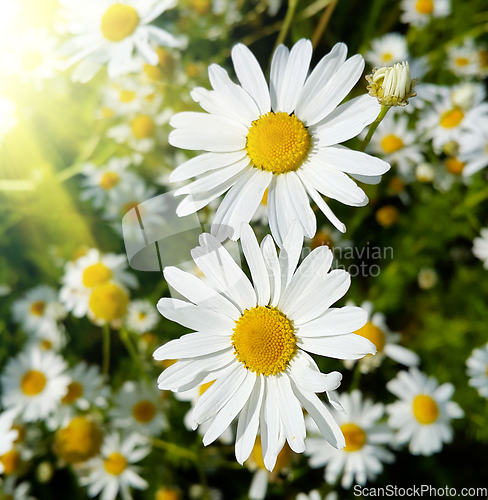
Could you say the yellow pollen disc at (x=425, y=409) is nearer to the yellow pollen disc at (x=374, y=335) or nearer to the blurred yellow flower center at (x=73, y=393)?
the yellow pollen disc at (x=374, y=335)

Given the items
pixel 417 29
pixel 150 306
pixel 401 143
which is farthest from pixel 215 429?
Result: pixel 417 29

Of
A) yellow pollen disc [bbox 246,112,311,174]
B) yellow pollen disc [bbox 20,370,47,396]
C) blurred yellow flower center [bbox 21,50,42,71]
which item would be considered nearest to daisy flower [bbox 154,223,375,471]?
yellow pollen disc [bbox 246,112,311,174]

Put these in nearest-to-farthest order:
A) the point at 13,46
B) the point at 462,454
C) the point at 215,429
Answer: the point at 215,429 → the point at 462,454 → the point at 13,46

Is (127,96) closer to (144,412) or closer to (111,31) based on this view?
(111,31)

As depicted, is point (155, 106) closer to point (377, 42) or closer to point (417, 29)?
point (377, 42)

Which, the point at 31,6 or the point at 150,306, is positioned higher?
the point at 31,6

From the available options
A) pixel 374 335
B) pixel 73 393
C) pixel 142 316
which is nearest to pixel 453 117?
pixel 374 335

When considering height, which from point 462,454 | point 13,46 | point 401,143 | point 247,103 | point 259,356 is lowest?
point 462,454
